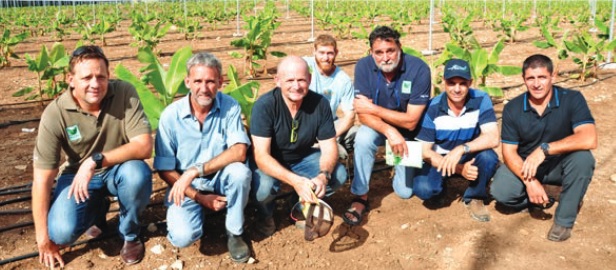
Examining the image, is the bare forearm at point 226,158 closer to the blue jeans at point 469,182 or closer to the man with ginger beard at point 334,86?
the man with ginger beard at point 334,86

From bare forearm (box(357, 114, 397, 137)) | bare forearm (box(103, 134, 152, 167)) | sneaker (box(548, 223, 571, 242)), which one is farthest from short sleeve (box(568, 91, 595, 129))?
bare forearm (box(103, 134, 152, 167))

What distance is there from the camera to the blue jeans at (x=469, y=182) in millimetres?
3578

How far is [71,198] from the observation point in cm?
296

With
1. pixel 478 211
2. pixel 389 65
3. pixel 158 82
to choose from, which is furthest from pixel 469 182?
pixel 158 82

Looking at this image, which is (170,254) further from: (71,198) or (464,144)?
(464,144)

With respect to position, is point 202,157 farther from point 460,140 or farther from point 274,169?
point 460,140

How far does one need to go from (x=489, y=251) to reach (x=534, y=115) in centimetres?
98

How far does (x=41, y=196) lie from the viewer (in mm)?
2836

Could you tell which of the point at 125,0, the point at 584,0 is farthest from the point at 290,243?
the point at 125,0

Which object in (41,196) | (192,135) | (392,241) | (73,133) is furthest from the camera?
(392,241)

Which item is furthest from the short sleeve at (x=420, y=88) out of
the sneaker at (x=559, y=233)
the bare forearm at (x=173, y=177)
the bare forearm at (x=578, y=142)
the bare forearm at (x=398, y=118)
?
the bare forearm at (x=173, y=177)

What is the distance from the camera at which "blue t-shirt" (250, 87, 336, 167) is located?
10.8ft

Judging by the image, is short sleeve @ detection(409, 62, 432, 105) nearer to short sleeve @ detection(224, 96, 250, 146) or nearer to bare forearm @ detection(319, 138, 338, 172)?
bare forearm @ detection(319, 138, 338, 172)

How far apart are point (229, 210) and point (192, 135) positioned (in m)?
0.53
